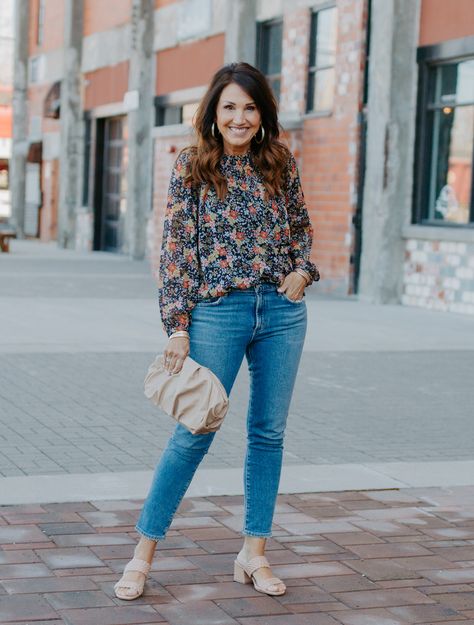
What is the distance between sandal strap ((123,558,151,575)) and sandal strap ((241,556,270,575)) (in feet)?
1.18

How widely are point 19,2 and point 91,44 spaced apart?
7.69 m

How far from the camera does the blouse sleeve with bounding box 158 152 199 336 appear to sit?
170 inches

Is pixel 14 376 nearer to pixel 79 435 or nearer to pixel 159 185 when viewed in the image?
pixel 79 435

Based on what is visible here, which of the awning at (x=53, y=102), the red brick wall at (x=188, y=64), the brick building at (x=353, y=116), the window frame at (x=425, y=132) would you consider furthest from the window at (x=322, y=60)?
the awning at (x=53, y=102)

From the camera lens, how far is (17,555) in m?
4.75

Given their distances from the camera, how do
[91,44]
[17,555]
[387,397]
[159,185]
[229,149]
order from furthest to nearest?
[91,44]
[159,185]
[387,397]
[17,555]
[229,149]

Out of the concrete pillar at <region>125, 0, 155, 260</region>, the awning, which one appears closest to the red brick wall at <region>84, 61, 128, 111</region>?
the concrete pillar at <region>125, 0, 155, 260</region>

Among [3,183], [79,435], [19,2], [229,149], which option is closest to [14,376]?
[79,435]

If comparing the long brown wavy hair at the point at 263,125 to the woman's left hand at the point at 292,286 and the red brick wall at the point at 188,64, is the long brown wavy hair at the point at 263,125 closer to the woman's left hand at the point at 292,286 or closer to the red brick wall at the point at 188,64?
the woman's left hand at the point at 292,286

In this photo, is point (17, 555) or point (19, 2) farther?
point (19, 2)

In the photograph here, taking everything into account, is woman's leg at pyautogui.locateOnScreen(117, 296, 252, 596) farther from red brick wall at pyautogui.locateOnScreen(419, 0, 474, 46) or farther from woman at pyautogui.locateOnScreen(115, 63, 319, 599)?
red brick wall at pyautogui.locateOnScreen(419, 0, 474, 46)

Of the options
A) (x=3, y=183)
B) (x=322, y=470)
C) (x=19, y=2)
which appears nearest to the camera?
(x=322, y=470)

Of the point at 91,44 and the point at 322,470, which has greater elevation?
the point at 91,44

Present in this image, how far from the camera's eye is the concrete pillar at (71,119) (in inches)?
1236
